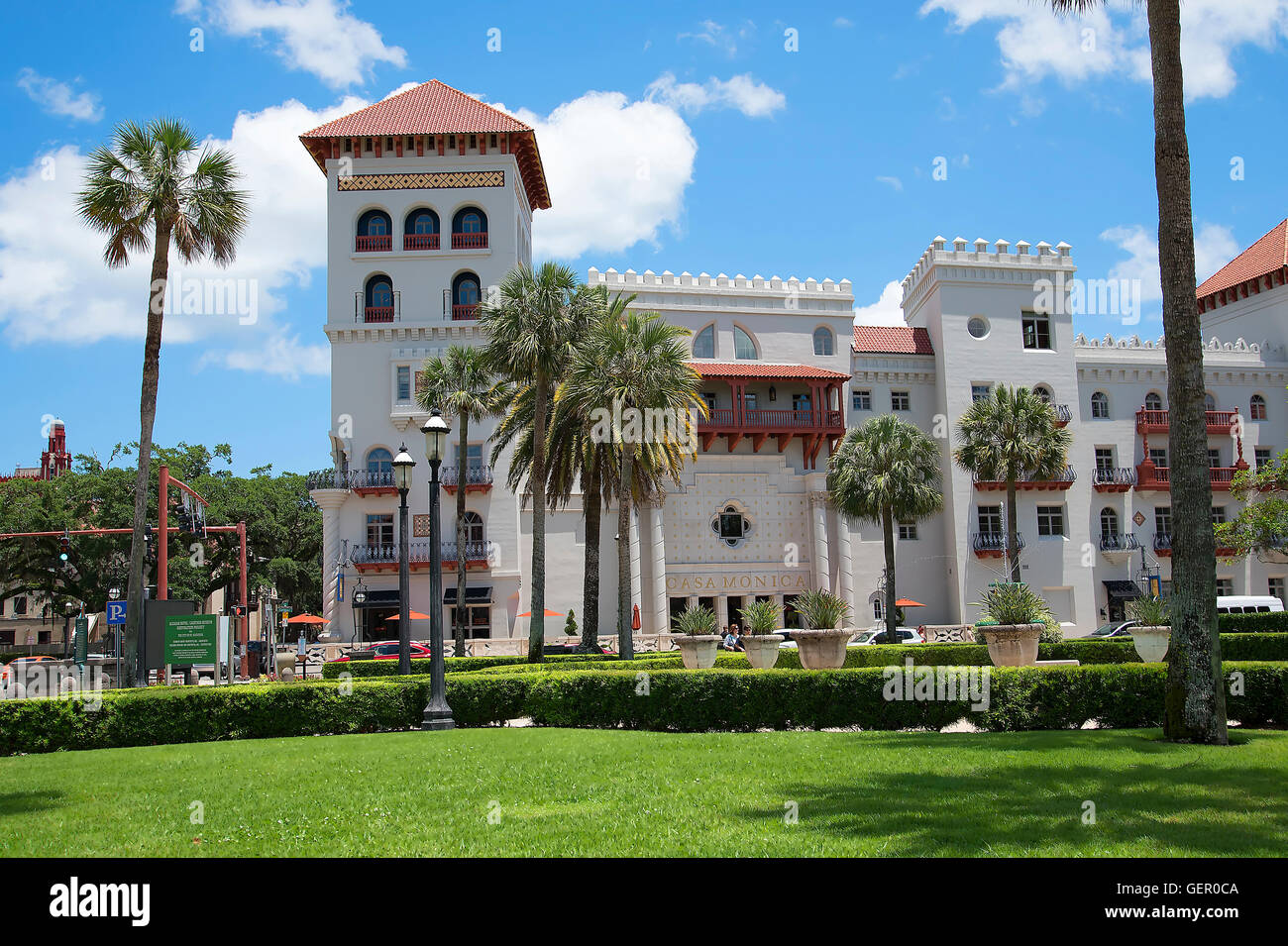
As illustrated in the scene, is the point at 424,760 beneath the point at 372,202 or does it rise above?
beneath

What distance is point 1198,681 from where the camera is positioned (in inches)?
515

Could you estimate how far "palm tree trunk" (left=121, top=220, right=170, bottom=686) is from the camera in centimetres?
2162

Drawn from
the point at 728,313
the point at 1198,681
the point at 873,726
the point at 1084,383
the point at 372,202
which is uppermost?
the point at 372,202

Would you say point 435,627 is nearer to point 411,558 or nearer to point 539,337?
point 539,337

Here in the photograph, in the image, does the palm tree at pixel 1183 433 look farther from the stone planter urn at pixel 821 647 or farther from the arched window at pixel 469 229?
the arched window at pixel 469 229

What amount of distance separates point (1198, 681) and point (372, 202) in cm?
4068

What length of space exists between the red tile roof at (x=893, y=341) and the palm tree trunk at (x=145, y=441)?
32.6 metres

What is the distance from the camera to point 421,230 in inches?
1799

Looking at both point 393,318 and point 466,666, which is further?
point 393,318
